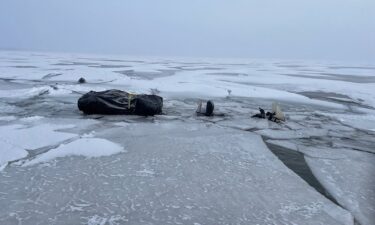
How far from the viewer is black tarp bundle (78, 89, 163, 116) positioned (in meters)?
6.27

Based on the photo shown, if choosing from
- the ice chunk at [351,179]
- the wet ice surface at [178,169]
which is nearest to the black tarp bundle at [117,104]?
the wet ice surface at [178,169]

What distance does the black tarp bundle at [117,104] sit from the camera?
6270 mm

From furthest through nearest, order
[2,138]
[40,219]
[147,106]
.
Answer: [147,106] → [2,138] → [40,219]

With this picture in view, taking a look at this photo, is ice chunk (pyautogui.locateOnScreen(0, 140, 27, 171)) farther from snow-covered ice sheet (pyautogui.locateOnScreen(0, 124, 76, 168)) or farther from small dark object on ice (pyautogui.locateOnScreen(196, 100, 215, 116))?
small dark object on ice (pyautogui.locateOnScreen(196, 100, 215, 116))

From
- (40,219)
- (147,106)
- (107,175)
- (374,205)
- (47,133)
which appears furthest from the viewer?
(147,106)

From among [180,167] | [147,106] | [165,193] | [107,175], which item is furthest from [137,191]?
[147,106]

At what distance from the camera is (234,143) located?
15.4ft

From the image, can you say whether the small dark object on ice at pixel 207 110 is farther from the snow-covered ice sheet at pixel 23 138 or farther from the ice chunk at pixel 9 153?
the ice chunk at pixel 9 153

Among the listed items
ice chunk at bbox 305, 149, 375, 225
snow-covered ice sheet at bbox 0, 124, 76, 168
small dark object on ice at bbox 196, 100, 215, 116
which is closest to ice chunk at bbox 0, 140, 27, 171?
snow-covered ice sheet at bbox 0, 124, 76, 168

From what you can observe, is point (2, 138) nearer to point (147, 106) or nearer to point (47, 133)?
point (47, 133)

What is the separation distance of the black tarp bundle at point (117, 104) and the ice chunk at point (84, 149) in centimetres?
178

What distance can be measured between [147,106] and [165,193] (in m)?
3.40

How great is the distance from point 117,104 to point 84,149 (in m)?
2.30

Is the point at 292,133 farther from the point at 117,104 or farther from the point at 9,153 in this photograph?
the point at 9,153
